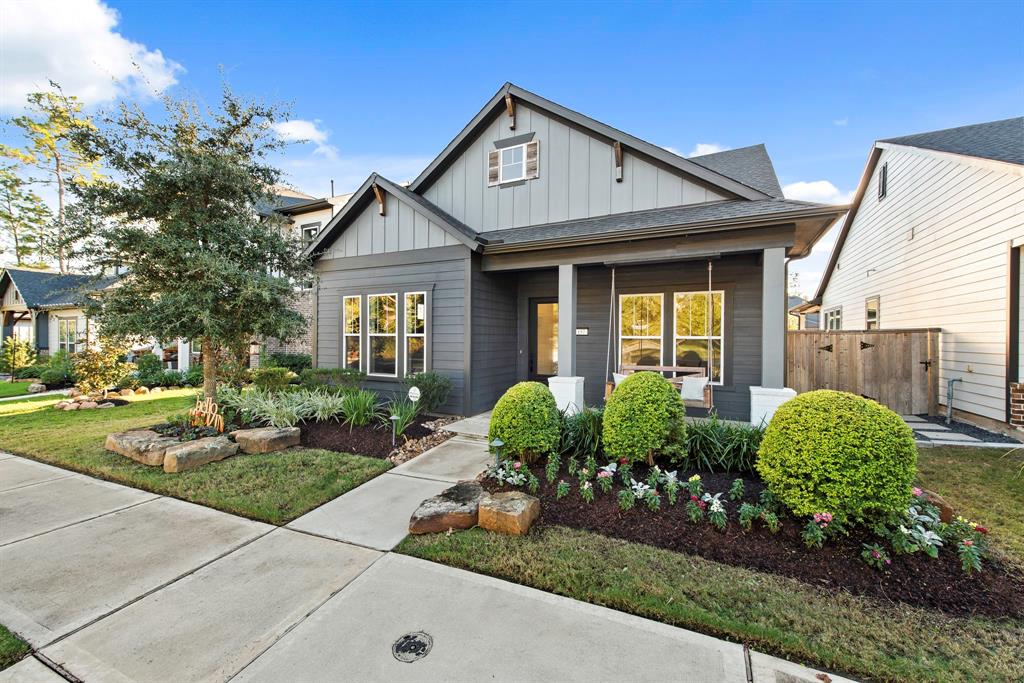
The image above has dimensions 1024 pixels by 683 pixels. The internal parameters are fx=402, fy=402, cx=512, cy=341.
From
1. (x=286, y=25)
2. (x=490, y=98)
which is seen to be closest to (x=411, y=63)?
(x=286, y=25)

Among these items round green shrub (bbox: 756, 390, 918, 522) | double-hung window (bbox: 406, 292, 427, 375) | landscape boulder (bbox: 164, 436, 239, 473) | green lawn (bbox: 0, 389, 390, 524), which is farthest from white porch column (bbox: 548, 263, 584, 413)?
landscape boulder (bbox: 164, 436, 239, 473)

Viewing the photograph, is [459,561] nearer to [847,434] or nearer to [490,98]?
[847,434]

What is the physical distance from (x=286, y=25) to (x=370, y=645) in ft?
38.1

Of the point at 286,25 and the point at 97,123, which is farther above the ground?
the point at 286,25

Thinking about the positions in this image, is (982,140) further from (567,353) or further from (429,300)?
(429,300)

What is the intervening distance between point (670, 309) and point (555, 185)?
3.36 metres

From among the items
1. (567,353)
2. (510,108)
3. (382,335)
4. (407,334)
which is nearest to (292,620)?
(567,353)

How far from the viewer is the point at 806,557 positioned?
2.80 m

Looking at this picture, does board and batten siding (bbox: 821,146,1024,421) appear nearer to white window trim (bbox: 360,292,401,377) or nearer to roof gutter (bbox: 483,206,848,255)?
roof gutter (bbox: 483,206,848,255)

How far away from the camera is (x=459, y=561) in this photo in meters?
2.86

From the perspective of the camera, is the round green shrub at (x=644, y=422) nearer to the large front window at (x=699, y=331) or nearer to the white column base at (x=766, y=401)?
the white column base at (x=766, y=401)

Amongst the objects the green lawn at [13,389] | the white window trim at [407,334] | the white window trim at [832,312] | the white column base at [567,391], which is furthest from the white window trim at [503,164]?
the green lawn at [13,389]

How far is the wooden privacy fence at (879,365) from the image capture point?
7812 mm

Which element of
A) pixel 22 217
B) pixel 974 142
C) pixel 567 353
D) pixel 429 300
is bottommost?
pixel 567 353
